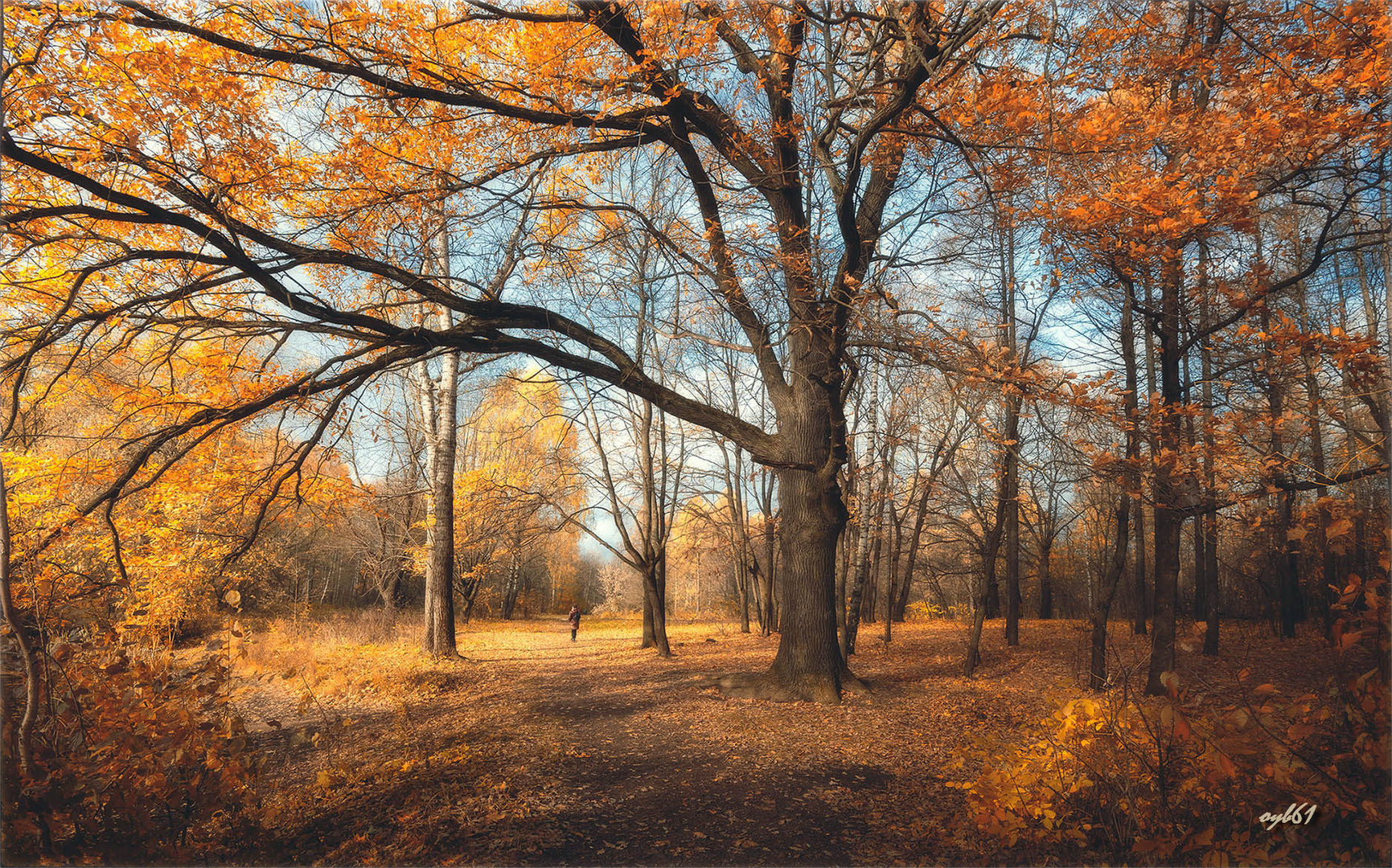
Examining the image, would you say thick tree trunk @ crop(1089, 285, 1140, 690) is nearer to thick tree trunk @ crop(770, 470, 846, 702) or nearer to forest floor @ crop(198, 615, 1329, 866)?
forest floor @ crop(198, 615, 1329, 866)

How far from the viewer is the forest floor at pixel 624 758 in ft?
13.0

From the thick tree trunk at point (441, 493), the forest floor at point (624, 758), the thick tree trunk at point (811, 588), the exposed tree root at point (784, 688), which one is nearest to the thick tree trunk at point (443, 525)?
the thick tree trunk at point (441, 493)

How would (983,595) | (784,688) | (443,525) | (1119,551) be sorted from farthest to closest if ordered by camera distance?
(443,525), (983,595), (1119,551), (784,688)

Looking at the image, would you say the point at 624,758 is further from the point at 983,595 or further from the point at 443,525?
the point at 443,525

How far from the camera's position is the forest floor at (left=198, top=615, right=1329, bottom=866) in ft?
13.0

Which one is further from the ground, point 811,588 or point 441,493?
point 441,493

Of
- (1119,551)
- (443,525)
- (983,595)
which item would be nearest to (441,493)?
(443,525)

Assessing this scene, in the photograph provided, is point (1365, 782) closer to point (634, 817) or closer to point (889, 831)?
point (889, 831)

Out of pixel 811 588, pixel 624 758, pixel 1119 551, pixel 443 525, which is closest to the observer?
pixel 624 758

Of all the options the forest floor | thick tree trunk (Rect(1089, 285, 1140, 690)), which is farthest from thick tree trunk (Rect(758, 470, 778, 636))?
thick tree trunk (Rect(1089, 285, 1140, 690))

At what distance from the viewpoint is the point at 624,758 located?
5789 mm

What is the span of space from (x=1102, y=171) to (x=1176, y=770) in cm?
505

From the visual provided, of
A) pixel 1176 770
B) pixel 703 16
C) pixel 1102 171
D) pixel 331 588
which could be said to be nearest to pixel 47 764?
pixel 1176 770

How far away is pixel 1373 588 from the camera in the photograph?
2.55m
